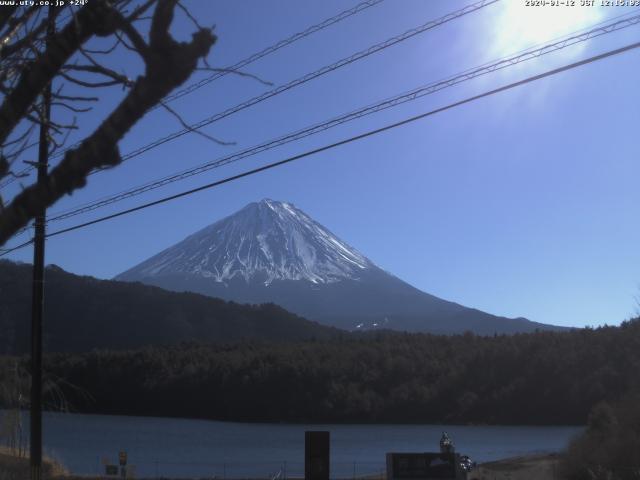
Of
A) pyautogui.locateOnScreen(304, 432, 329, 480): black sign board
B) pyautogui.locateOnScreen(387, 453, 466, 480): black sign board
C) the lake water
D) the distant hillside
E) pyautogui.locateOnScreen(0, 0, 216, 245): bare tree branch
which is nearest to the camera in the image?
pyautogui.locateOnScreen(0, 0, 216, 245): bare tree branch

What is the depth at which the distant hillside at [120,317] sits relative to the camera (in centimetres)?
8406

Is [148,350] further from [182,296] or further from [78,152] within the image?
[78,152]

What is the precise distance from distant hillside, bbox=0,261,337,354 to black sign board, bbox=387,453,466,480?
59886mm

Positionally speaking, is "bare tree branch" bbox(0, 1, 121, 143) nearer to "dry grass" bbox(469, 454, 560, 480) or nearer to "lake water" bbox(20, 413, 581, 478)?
"dry grass" bbox(469, 454, 560, 480)

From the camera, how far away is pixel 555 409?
238 ft

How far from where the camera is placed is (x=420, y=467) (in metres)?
20.5

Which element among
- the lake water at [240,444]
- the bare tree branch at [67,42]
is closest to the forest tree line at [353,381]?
the lake water at [240,444]

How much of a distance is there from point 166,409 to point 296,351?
14441mm

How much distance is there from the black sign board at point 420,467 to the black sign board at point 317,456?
5962 mm

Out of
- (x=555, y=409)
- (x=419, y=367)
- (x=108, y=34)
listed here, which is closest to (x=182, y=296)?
(x=419, y=367)

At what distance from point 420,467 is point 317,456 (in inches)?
253

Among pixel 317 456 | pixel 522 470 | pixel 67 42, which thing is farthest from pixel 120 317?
pixel 67 42

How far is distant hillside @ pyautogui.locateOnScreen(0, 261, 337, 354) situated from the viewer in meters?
84.1

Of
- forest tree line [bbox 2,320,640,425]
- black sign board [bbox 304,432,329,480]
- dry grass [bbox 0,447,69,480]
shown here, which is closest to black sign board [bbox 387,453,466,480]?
black sign board [bbox 304,432,329,480]
